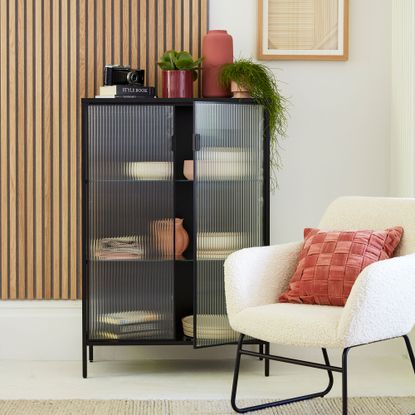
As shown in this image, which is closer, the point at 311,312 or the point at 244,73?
the point at 311,312

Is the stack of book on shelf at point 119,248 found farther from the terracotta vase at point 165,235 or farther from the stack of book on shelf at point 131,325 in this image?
the stack of book on shelf at point 131,325

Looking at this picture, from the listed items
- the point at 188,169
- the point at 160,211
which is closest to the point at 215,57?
the point at 188,169

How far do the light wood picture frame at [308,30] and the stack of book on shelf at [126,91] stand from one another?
2.27 ft

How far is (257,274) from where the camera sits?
326cm

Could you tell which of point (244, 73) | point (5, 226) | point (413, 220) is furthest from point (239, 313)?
point (5, 226)

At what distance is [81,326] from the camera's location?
4.24 m

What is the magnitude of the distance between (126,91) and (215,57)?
1.56 ft

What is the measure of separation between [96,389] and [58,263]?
2.78 ft

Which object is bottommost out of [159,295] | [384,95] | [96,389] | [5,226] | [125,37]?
[96,389]

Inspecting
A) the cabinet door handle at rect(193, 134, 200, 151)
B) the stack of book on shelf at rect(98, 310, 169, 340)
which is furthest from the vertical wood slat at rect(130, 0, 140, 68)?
the stack of book on shelf at rect(98, 310, 169, 340)

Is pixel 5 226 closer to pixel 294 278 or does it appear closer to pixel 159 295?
pixel 159 295

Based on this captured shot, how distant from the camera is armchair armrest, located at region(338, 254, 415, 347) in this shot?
2.76 m

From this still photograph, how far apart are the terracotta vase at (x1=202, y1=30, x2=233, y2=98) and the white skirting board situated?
4.32ft

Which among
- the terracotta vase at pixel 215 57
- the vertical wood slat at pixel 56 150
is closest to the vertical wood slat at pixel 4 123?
the vertical wood slat at pixel 56 150
